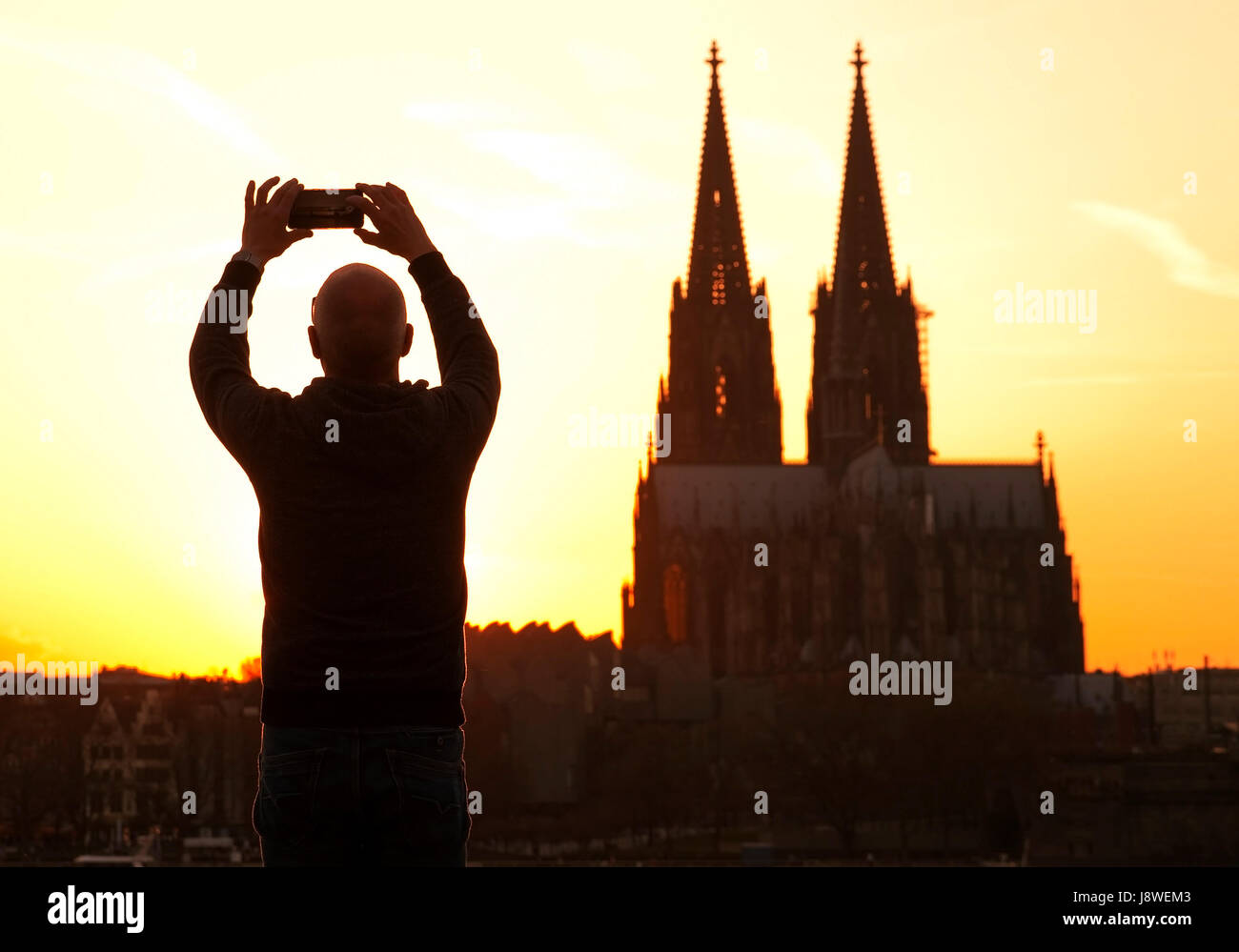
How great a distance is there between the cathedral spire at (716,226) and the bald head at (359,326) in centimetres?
10672

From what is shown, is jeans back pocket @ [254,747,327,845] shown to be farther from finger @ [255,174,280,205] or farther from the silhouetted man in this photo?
finger @ [255,174,280,205]

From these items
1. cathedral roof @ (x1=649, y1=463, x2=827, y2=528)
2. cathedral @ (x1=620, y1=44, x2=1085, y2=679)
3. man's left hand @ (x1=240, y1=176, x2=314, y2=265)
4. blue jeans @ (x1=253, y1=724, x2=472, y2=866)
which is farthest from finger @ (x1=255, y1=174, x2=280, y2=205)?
cathedral roof @ (x1=649, y1=463, x2=827, y2=528)

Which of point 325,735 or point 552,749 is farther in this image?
point 552,749

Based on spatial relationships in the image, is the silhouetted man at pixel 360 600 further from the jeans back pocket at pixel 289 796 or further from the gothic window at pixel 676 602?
the gothic window at pixel 676 602

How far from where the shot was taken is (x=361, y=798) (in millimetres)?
3537

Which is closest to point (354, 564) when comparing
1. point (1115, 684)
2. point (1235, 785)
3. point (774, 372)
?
point (1235, 785)

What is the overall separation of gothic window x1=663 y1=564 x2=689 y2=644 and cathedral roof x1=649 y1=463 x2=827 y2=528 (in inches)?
95.1

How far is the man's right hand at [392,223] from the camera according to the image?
150 inches

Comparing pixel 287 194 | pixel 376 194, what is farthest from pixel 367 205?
pixel 287 194

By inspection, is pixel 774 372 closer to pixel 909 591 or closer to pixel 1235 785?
pixel 909 591

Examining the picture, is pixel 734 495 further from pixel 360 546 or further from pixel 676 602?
pixel 360 546

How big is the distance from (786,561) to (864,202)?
2220 cm

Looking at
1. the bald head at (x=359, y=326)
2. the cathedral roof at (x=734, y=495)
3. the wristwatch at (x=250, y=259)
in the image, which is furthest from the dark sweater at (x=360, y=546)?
the cathedral roof at (x=734, y=495)
